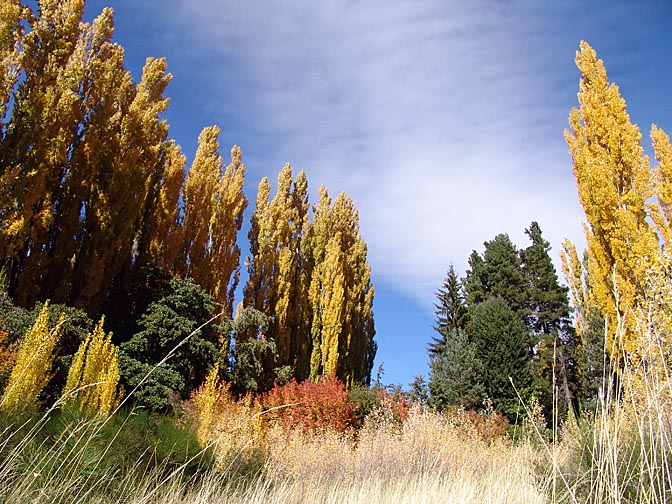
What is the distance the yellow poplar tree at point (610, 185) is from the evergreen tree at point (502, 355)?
8376 millimetres

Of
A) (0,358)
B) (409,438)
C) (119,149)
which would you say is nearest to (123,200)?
(119,149)

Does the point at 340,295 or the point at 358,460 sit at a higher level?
the point at 340,295

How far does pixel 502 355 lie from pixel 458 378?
7.92ft

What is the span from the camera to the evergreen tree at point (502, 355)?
1745cm

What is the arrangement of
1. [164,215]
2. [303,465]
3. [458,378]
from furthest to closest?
[458,378], [164,215], [303,465]

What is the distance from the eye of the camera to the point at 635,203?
9.46m

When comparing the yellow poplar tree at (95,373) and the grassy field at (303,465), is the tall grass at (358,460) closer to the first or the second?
the grassy field at (303,465)

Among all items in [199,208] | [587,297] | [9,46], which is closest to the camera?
[9,46]

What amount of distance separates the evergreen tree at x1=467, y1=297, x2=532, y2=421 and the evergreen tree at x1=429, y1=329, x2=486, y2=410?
0.45m

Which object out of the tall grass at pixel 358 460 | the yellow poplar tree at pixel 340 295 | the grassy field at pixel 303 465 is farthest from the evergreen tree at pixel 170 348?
the yellow poplar tree at pixel 340 295

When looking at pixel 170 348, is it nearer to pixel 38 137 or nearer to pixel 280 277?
pixel 38 137

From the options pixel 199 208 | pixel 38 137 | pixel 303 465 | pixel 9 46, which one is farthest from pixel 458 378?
pixel 9 46

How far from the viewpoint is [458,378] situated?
17406 mm

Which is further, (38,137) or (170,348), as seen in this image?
(170,348)
